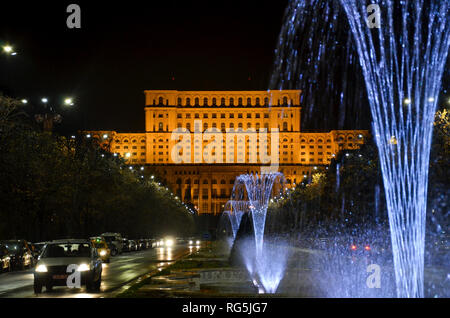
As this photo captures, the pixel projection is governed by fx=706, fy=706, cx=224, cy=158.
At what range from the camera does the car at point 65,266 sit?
1934cm

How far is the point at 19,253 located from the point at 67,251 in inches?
539

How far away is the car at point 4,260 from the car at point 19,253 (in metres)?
1.13

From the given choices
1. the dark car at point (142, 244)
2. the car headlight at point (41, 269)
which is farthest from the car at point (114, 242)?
the car headlight at point (41, 269)

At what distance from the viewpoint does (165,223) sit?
96.4m

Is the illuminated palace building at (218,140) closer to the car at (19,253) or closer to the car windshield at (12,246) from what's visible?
the car at (19,253)

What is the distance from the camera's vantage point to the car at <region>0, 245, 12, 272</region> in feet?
99.2

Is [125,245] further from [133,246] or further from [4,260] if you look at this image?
[4,260]

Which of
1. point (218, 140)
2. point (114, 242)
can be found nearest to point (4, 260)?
point (114, 242)

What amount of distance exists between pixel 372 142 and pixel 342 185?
399cm

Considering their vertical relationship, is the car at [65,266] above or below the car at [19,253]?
above

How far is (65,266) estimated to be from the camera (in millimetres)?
19688

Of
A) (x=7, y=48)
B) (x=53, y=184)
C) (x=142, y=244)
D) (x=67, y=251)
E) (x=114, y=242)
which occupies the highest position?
(x=7, y=48)
